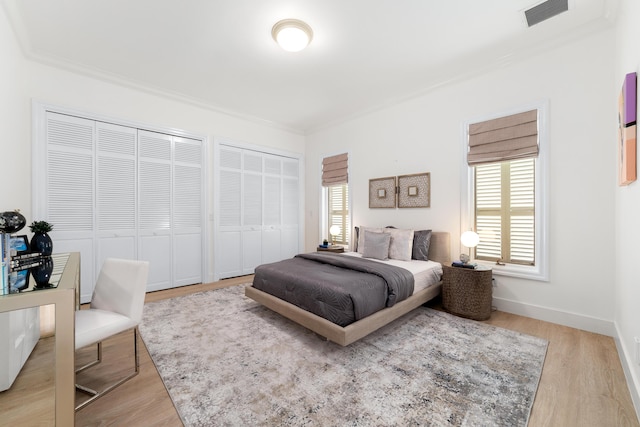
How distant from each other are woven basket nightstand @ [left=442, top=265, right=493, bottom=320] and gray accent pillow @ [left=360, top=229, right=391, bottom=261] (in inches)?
33.0

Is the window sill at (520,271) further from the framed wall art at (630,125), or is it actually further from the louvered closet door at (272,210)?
the louvered closet door at (272,210)

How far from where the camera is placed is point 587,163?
2635 mm

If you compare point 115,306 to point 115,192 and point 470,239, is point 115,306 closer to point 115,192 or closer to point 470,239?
point 115,192

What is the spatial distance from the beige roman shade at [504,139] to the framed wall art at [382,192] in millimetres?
1172

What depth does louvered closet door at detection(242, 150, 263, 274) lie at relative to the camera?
4926 millimetres

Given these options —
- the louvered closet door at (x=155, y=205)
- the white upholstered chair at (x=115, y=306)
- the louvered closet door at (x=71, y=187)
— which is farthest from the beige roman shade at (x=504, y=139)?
the louvered closet door at (x=71, y=187)

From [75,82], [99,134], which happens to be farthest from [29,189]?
[75,82]

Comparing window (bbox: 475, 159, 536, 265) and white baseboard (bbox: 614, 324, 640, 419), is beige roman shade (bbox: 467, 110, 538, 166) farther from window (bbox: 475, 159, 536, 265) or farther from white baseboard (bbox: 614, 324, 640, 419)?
white baseboard (bbox: 614, 324, 640, 419)

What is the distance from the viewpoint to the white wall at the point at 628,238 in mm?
1669

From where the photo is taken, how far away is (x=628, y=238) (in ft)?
6.31

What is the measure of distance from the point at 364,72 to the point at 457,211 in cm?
219

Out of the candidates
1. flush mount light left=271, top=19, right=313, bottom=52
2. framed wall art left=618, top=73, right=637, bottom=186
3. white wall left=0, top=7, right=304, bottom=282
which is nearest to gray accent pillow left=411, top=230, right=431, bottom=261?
framed wall art left=618, top=73, right=637, bottom=186

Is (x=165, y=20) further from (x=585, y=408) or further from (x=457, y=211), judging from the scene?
(x=585, y=408)

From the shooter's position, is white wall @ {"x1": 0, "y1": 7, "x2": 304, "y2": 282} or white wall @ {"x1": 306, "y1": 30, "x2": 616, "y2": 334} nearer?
white wall @ {"x1": 0, "y1": 7, "x2": 304, "y2": 282}
